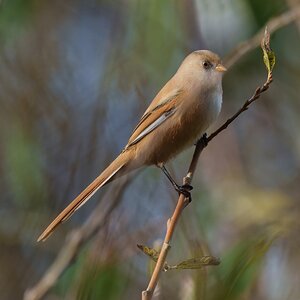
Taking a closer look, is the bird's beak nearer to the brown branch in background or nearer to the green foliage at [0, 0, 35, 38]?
the brown branch in background

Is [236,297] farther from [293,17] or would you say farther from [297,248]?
[293,17]

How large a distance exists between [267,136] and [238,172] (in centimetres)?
32

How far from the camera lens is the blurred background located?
2143 millimetres

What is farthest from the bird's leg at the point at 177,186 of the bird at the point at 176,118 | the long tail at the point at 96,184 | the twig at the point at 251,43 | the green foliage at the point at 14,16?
the green foliage at the point at 14,16

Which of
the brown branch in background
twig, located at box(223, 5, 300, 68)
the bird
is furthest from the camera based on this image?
twig, located at box(223, 5, 300, 68)

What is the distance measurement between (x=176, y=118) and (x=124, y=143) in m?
0.38

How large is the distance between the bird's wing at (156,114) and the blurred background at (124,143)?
0.15 m

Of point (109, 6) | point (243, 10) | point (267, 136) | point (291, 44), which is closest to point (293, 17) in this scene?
point (243, 10)

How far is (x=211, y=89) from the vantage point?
2.39 metres

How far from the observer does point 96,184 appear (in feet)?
7.66

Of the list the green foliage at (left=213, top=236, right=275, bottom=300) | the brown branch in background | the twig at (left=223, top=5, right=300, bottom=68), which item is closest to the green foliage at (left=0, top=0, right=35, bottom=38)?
the twig at (left=223, top=5, right=300, bottom=68)

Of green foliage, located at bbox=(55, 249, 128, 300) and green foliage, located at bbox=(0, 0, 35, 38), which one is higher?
green foliage, located at bbox=(0, 0, 35, 38)

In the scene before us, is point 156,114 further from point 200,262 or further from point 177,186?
point 200,262

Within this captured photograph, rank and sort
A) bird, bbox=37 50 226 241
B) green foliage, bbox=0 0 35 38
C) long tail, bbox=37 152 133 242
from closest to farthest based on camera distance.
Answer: long tail, bbox=37 152 133 242 → bird, bbox=37 50 226 241 → green foliage, bbox=0 0 35 38
